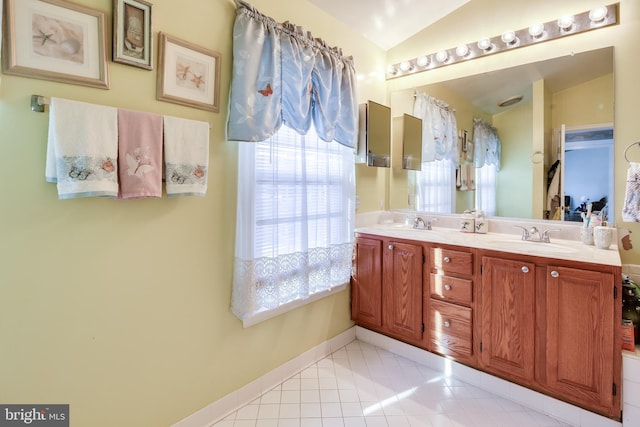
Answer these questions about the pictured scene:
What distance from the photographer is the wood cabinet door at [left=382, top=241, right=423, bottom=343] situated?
7.38ft

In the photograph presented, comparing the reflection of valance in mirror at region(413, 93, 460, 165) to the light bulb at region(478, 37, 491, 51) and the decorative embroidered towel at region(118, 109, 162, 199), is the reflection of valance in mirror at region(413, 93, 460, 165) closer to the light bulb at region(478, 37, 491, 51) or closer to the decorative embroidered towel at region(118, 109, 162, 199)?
the light bulb at region(478, 37, 491, 51)

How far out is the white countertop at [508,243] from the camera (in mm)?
1666

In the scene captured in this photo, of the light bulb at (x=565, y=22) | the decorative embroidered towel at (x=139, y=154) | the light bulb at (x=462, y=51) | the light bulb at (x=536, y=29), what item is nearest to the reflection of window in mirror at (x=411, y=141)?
the light bulb at (x=462, y=51)

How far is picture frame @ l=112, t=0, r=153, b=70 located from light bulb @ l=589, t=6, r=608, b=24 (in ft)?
8.35

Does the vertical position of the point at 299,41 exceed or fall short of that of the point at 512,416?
it exceeds it

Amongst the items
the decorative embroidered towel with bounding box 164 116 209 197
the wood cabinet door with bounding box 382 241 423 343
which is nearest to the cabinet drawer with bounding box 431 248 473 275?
the wood cabinet door with bounding box 382 241 423 343

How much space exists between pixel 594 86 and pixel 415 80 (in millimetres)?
1265

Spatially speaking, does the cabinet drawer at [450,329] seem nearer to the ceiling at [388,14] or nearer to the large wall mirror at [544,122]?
the large wall mirror at [544,122]

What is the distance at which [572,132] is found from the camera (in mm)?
2102

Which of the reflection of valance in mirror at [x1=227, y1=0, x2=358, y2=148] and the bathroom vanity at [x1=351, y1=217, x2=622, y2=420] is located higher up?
the reflection of valance in mirror at [x1=227, y1=0, x2=358, y2=148]

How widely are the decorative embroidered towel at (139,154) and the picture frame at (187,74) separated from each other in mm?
195

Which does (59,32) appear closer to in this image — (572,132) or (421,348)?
(421,348)

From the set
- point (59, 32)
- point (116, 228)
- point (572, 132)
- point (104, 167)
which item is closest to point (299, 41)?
point (59, 32)

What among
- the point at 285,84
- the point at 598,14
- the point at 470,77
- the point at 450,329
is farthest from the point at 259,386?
the point at 598,14
